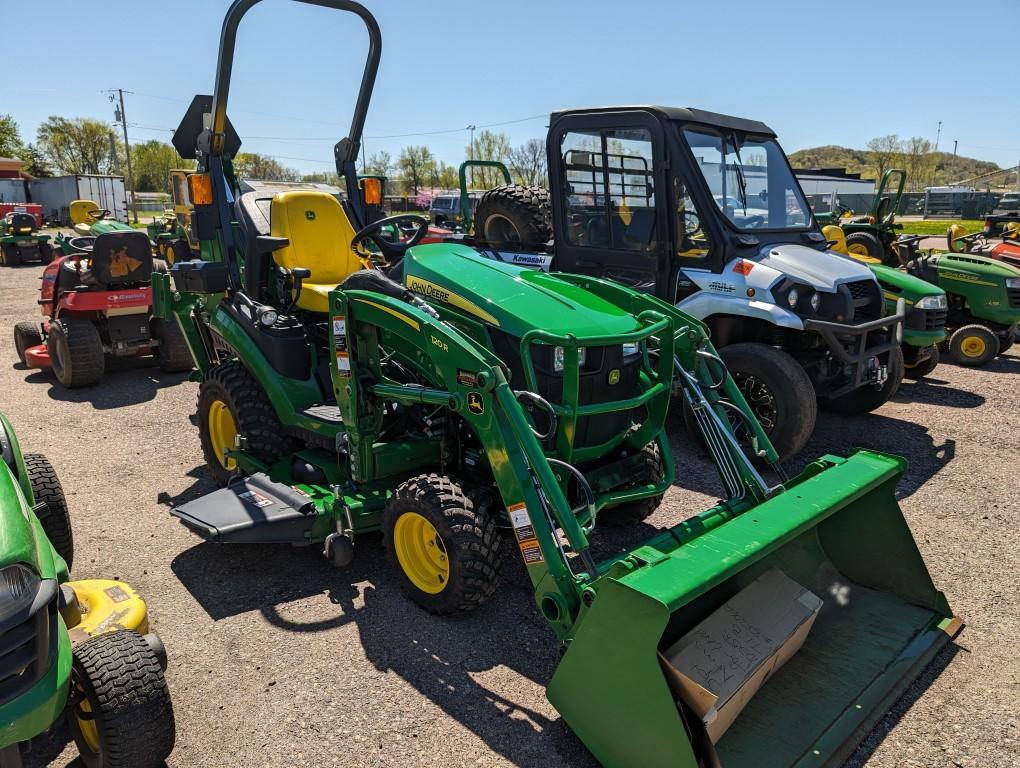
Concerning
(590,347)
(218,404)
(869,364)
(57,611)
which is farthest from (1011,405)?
(57,611)

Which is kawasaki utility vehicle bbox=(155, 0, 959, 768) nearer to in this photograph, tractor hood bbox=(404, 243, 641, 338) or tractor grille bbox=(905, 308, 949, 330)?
tractor hood bbox=(404, 243, 641, 338)

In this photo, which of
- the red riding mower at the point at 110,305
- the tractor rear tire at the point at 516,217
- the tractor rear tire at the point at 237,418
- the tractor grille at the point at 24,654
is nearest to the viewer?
the tractor grille at the point at 24,654

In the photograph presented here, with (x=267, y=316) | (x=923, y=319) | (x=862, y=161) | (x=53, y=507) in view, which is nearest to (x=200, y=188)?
(x=267, y=316)

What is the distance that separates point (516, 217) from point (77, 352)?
14.8 ft

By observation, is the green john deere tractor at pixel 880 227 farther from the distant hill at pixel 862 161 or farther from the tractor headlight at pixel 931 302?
the distant hill at pixel 862 161

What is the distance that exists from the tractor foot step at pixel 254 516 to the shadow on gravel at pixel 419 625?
282mm

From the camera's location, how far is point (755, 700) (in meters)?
2.78

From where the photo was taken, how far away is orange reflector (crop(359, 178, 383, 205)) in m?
6.07

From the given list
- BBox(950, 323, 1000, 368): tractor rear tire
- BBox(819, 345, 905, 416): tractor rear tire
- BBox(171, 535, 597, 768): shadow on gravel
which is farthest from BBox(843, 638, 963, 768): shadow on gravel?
BBox(950, 323, 1000, 368): tractor rear tire

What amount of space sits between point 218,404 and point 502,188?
328 cm

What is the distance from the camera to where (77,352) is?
7441 millimetres

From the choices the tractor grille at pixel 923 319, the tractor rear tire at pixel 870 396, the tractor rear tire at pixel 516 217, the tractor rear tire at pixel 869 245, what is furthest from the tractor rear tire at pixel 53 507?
the tractor rear tire at pixel 869 245

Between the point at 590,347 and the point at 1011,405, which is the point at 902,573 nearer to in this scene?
the point at 590,347

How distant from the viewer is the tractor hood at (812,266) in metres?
5.50
